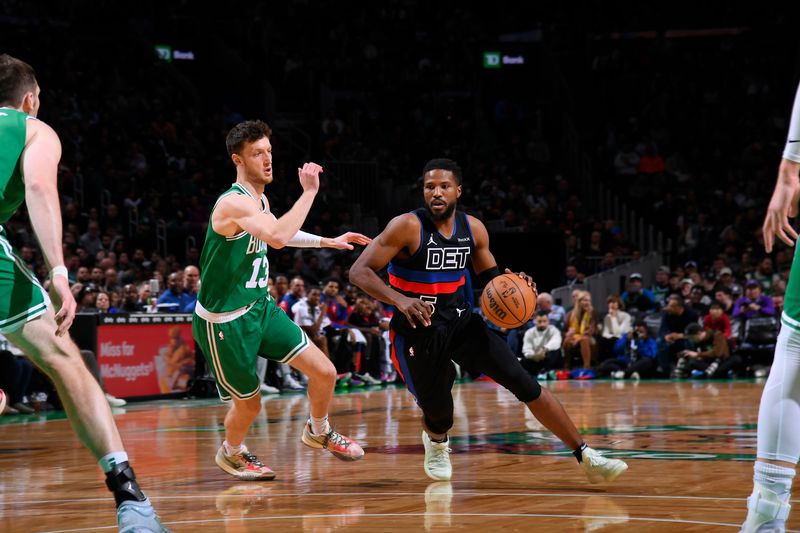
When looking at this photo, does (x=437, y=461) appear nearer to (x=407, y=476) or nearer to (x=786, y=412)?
(x=407, y=476)

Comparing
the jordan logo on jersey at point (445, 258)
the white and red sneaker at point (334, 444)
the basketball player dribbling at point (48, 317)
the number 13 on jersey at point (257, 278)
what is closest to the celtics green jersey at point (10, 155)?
the basketball player dribbling at point (48, 317)

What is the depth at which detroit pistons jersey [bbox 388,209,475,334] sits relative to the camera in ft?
21.8

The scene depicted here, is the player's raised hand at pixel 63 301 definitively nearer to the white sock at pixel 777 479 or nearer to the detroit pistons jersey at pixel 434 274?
the white sock at pixel 777 479

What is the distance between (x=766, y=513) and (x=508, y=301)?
2.75 metres

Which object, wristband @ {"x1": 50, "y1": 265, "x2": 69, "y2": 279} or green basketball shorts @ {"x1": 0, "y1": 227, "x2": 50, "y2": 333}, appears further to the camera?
green basketball shorts @ {"x1": 0, "y1": 227, "x2": 50, "y2": 333}

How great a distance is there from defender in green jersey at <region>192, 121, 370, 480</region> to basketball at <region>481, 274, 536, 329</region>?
0.94 m

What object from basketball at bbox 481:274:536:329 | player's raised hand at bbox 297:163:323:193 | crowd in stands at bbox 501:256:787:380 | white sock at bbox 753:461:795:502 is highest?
player's raised hand at bbox 297:163:323:193

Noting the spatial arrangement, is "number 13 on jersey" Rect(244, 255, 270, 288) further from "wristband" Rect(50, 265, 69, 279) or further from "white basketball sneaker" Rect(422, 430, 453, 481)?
"wristband" Rect(50, 265, 69, 279)

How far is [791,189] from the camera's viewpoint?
156 inches

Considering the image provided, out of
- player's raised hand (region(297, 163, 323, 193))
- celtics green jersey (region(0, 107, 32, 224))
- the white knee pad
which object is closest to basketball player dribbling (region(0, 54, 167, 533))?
celtics green jersey (region(0, 107, 32, 224))

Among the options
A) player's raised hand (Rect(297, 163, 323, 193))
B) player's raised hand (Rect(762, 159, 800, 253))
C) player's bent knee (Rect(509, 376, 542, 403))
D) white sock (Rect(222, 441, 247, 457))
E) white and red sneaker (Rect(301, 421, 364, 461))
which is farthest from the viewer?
white and red sneaker (Rect(301, 421, 364, 461))

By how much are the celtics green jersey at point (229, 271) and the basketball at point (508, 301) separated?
1342 millimetres

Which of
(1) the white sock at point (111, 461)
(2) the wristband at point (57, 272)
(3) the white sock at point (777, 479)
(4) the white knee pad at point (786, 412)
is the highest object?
(2) the wristband at point (57, 272)

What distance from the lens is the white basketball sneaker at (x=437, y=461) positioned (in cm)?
645
